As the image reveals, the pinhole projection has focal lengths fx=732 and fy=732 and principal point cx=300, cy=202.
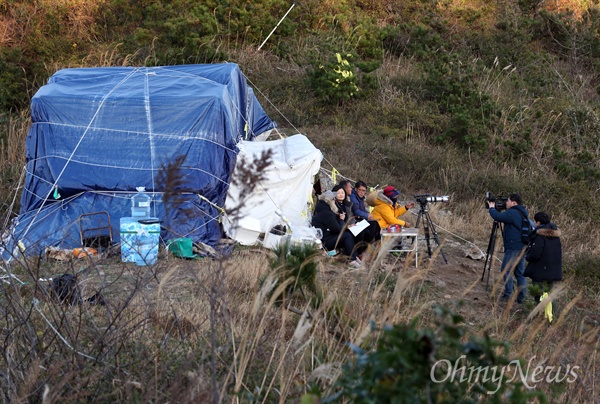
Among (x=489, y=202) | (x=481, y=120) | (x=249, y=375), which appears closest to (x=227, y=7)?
(x=481, y=120)

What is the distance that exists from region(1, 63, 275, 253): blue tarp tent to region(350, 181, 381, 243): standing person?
6.01 ft

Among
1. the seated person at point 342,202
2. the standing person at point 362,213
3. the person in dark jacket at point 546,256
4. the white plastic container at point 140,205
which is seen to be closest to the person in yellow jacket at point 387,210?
the standing person at point 362,213

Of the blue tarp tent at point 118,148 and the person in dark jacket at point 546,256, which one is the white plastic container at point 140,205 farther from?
the person in dark jacket at point 546,256

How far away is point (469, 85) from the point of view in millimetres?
16812

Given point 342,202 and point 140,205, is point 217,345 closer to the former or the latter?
point 140,205

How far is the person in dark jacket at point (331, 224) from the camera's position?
9.66m

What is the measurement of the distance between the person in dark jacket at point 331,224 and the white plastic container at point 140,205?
222cm

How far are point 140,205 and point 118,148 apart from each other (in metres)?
1.11

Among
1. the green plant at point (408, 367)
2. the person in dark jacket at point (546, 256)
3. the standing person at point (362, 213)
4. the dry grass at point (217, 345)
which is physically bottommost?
the standing person at point (362, 213)

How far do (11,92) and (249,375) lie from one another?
13.9 meters

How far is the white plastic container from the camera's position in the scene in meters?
9.28

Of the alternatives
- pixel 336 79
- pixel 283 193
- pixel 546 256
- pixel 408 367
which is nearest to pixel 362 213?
pixel 283 193

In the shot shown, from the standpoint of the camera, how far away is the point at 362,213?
10266mm

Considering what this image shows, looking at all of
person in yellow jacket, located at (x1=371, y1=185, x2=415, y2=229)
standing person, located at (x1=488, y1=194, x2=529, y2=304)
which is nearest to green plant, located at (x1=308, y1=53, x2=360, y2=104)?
person in yellow jacket, located at (x1=371, y1=185, x2=415, y2=229)
